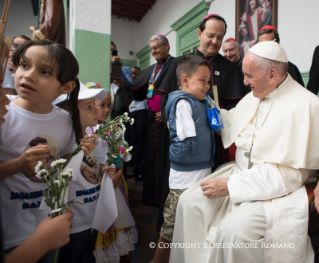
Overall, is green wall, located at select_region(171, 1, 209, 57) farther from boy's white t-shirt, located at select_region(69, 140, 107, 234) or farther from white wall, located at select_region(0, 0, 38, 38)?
white wall, located at select_region(0, 0, 38, 38)

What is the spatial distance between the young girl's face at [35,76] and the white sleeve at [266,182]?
1.19 meters

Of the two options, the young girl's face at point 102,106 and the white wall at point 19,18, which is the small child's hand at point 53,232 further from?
the white wall at point 19,18

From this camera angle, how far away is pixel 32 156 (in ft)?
2.98

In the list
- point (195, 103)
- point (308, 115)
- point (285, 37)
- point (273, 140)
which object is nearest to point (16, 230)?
point (195, 103)

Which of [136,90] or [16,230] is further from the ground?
[136,90]

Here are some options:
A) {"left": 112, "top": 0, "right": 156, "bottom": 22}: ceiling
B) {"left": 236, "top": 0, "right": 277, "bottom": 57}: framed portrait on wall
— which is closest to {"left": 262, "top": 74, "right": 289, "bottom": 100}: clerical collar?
{"left": 236, "top": 0, "right": 277, "bottom": 57}: framed portrait on wall

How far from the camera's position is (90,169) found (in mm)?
1598

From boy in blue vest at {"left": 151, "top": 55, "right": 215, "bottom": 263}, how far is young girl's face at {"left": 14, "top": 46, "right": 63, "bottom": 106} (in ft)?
3.20

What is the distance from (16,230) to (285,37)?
3.95 metres

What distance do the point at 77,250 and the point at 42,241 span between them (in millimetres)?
773

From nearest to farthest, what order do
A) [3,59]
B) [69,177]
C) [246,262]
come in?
[3,59]
[69,177]
[246,262]

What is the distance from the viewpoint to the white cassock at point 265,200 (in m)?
1.28

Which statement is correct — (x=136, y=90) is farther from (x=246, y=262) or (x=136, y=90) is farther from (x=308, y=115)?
(x=246, y=262)

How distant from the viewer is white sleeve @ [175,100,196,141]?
1.73 metres
